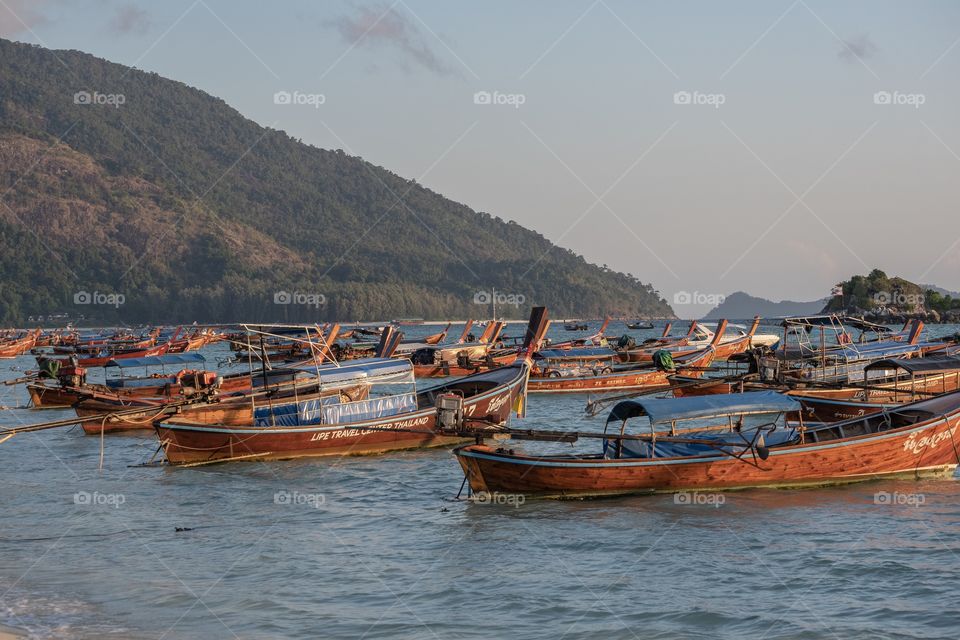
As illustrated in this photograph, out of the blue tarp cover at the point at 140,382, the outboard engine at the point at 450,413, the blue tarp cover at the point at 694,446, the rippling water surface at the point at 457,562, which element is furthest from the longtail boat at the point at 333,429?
the blue tarp cover at the point at 140,382

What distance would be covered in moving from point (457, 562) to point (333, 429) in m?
10.8

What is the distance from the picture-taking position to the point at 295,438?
27141mm

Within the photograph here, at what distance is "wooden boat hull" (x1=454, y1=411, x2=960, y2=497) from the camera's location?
68.7 feet

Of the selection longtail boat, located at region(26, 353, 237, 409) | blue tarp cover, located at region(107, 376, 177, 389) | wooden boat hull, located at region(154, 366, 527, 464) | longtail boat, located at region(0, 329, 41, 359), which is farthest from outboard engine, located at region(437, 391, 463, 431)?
longtail boat, located at region(0, 329, 41, 359)

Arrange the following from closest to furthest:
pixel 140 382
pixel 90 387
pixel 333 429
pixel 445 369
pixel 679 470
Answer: pixel 679 470, pixel 333 429, pixel 90 387, pixel 140 382, pixel 445 369

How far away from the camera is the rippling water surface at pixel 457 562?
560 inches

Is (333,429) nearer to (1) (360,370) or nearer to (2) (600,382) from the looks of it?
(1) (360,370)

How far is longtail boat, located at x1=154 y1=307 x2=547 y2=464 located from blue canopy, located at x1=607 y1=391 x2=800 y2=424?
472cm

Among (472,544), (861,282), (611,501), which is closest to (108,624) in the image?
(472,544)

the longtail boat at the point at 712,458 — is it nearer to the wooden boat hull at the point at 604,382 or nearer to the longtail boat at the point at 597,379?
the longtail boat at the point at 597,379

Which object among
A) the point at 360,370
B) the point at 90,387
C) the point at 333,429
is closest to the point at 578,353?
the point at 90,387

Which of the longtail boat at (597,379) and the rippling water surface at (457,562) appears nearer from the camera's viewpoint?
the rippling water surface at (457,562)

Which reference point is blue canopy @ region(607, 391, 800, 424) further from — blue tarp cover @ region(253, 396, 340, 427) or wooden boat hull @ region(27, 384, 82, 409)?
wooden boat hull @ region(27, 384, 82, 409)

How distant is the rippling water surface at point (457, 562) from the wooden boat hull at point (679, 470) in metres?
0.32
